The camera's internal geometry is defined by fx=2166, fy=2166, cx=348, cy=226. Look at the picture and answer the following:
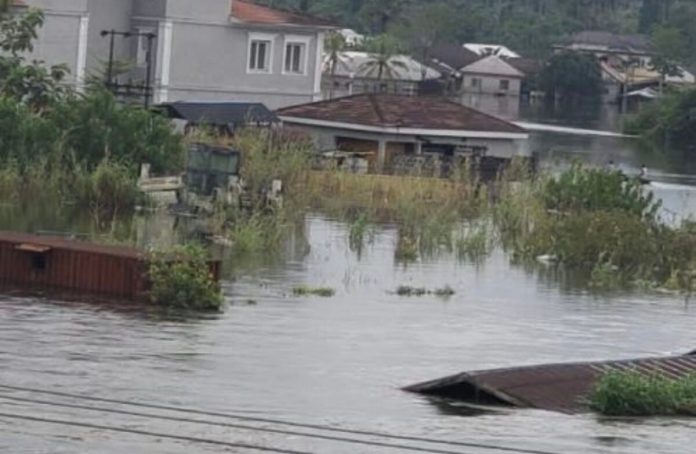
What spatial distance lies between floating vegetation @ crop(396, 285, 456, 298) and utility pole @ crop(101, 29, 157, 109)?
23159 mm

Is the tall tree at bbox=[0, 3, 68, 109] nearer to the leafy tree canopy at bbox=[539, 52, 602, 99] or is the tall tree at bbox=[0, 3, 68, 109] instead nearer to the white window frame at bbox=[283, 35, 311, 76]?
the white window frame at bbox=[283, 35, 311, 76]

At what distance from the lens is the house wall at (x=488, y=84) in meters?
132

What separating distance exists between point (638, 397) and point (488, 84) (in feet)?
372

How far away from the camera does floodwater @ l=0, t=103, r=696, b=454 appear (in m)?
17.2

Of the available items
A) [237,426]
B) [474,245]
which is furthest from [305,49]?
[237,426]

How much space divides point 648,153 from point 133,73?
32561 mm

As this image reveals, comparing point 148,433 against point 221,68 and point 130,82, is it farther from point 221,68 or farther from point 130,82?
point 221,68

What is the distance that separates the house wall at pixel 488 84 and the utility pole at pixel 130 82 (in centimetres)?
7387

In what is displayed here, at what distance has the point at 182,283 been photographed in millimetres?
27125

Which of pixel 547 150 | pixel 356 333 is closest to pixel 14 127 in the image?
pixel 356 333

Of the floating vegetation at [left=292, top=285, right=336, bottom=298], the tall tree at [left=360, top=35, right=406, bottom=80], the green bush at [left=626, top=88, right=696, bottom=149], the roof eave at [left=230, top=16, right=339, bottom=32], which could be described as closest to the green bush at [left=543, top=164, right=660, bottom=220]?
the floating vegetation at [left=292, top=285, right=336, bottom=298]

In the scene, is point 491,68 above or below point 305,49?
above

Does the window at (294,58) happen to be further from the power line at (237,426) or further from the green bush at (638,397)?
the power line at (237,426)

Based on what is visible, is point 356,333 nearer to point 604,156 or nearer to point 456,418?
point 456,418
